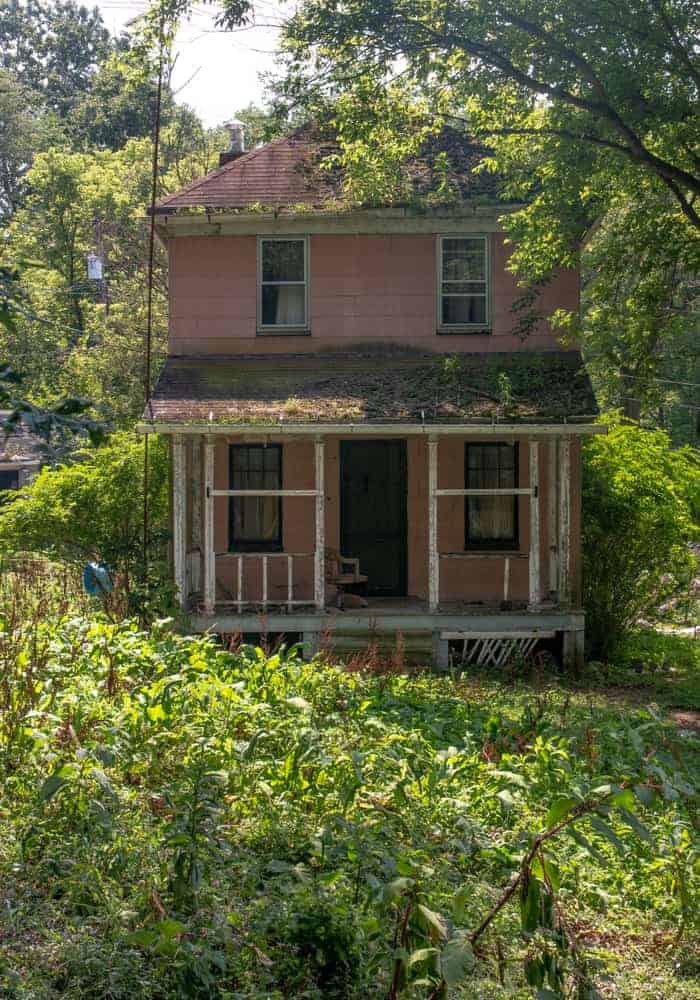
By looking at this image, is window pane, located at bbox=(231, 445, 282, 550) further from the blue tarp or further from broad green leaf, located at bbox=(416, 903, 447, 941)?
broad green leaf, located at bbox=(416, 903, 447, 941)

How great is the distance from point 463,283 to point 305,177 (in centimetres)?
Answer: 313

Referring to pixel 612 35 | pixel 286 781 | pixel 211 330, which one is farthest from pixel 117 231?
pixel 286 781

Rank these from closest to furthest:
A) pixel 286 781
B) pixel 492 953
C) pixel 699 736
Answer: pixel 492 953, pixel 286 781, pixel 699 736

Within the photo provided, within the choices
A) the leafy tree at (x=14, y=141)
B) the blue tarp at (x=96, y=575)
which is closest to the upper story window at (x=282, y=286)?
the blue tarp at (x=96, y=575)

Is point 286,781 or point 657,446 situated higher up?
point 657,446

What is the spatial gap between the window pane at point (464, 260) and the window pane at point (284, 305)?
7.61 ft

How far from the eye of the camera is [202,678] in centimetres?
868

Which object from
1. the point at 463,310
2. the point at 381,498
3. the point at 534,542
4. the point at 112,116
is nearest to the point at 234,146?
the point at 463,310

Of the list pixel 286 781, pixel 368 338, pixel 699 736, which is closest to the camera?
Result: pixel 286 781

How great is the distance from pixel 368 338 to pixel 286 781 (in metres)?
11.0

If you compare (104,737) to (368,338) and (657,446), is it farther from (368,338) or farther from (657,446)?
(657,446)

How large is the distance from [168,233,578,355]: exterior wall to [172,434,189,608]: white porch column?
101 inches

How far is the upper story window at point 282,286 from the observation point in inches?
687

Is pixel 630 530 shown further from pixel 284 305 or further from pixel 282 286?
pixel 282 286
